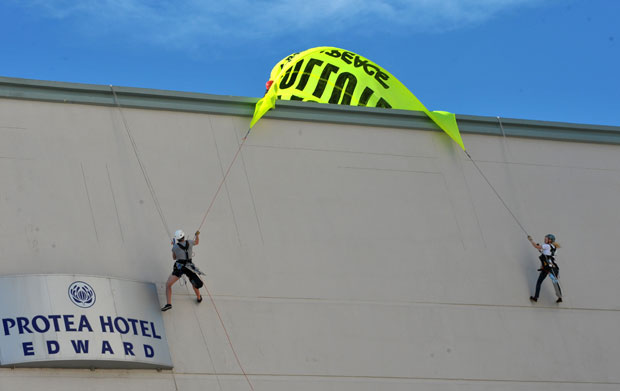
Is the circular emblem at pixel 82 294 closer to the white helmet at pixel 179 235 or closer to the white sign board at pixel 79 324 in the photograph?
the white sign board at pixel 79 324

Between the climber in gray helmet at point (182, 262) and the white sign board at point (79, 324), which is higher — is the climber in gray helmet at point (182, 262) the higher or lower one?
the higher one

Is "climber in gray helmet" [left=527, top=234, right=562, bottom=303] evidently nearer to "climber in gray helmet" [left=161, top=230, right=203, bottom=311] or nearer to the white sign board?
"climber in gray helmet" [left=161, top=230, right=203, bottom=311]

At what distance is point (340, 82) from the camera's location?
22.4 m

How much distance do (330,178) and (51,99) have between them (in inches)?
218

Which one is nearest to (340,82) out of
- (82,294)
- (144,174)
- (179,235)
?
(144,174)

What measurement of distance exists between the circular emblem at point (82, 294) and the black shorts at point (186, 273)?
4.59ft

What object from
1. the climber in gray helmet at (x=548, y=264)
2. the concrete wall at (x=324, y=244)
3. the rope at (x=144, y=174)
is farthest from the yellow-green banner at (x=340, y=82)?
the rope at (x=144, y=174)

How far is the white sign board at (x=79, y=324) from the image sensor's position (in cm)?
1541

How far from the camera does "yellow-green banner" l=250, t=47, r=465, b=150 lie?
21906 mm

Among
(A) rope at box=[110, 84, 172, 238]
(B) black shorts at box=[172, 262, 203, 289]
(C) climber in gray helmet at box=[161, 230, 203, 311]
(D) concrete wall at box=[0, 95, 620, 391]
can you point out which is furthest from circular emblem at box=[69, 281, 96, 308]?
(A) rope at box=[110, 84, 172, 238]

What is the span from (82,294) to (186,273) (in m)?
1.73

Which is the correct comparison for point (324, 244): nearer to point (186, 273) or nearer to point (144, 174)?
point (186, 273)

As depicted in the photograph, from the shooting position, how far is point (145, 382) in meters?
16.1

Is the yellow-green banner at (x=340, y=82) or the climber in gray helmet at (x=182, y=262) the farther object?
the yellow-green banner at (x=340, y=82)
